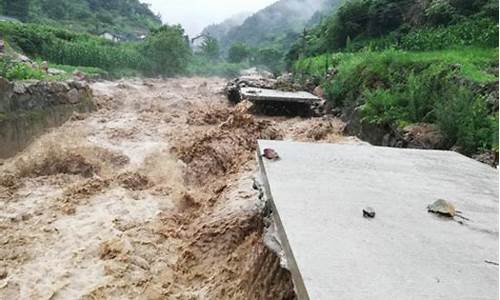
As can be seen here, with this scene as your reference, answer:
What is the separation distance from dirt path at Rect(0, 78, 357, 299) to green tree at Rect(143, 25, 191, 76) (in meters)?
19.5

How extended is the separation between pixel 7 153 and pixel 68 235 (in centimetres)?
355

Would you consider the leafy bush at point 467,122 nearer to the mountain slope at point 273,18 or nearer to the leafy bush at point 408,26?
the leafy bush at point 408,26

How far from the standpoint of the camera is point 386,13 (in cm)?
1841

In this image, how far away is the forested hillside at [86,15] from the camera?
98.7 feet

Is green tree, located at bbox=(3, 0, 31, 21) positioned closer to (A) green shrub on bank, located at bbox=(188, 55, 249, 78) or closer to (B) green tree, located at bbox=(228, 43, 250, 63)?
(A) green shrub on bank, located at bbox=(188, 55, 249, 78)

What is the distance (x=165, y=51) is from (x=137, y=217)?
24535mm

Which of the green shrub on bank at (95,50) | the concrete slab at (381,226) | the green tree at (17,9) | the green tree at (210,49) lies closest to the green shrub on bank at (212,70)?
the green shrub on bank at (95,50)

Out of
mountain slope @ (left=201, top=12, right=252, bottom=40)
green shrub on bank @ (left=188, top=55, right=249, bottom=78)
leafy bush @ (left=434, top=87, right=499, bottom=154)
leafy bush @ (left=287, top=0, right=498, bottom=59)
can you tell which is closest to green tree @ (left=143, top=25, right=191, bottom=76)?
green shrub on bank @ (left=188, top=55, right=249, bottom=78)

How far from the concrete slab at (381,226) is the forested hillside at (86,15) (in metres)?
31.9

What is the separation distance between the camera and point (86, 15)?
40375 millimetres

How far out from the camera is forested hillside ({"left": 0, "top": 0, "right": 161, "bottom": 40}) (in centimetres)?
3009

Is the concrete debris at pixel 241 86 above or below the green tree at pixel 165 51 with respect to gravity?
below

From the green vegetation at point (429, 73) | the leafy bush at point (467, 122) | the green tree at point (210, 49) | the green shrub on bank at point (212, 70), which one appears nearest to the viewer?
the leafy bush at point (467, 122)

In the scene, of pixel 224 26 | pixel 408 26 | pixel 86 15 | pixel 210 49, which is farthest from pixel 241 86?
pixel 224 26
